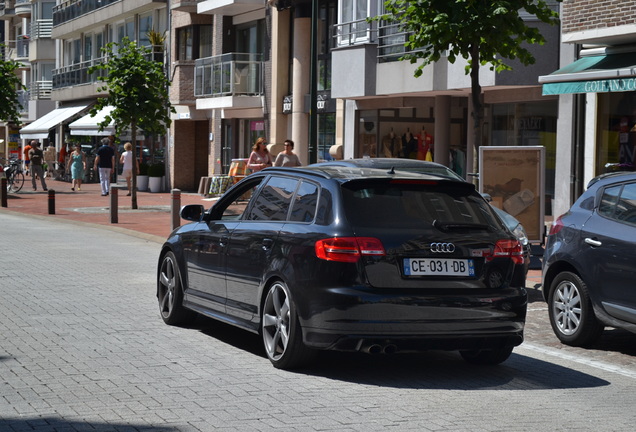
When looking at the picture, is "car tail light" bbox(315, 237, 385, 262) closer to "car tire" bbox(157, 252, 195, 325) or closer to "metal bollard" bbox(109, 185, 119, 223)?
"car tire" bbox(157, 252, 195, 325)

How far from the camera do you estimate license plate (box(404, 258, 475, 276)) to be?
7.96 meters

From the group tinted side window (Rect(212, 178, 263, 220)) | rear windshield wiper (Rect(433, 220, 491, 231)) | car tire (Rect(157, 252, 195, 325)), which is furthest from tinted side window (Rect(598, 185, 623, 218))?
car tire (Rect(157, 252, 195, 325))

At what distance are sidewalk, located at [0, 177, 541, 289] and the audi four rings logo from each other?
260 inches

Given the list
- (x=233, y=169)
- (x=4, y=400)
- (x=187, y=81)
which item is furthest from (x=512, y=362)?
(x=187, y=81)

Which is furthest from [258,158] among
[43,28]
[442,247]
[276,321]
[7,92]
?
[43,28]

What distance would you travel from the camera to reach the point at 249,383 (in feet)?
25.5

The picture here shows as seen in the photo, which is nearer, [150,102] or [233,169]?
[150,102]

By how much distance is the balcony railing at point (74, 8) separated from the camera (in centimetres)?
5763

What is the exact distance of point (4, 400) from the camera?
275 inches

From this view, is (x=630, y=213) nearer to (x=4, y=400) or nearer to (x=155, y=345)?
(x=155, y=345)

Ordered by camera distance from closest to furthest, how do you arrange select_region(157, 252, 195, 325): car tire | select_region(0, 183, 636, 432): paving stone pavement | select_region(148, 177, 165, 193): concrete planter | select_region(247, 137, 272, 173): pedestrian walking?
select_region(0, 183, 636, 432): paving stone pavement
select_region(157, 252, 195, 325): car tire
select_region(247, 137, 272, 173): pedestrian walking
select_region(148, 177, 165, 193): concrete planter

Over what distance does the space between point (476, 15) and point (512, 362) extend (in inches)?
267

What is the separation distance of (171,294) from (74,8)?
54.4m

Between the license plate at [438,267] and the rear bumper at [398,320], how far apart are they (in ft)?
0.45
